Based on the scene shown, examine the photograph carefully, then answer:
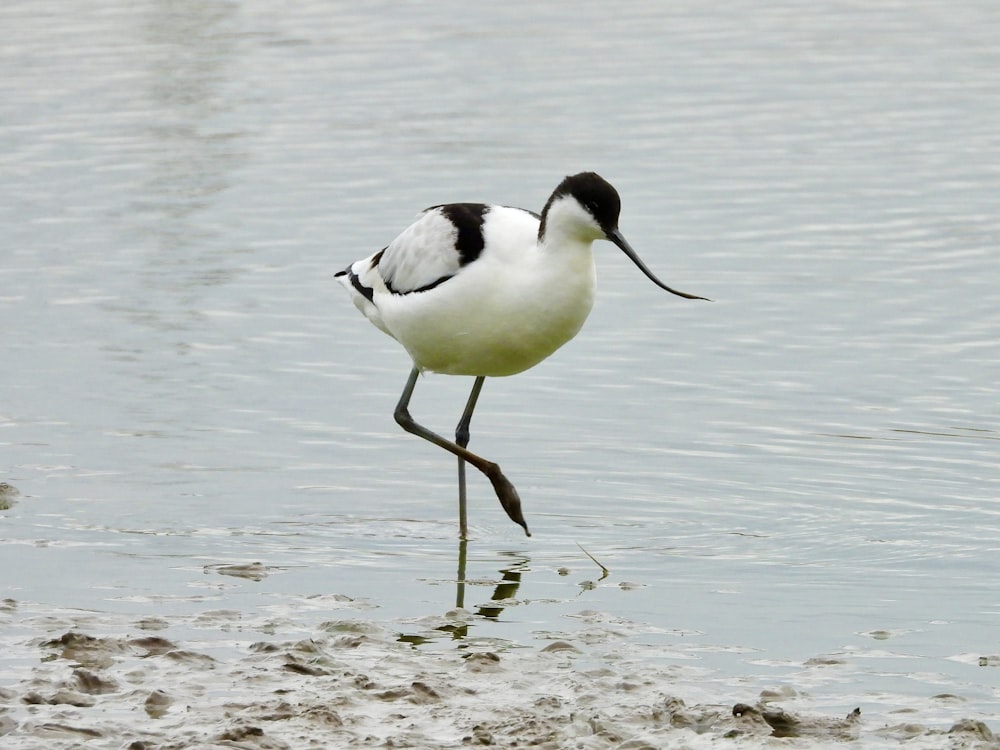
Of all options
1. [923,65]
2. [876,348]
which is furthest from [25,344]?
[923,65]

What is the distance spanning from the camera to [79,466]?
843 centimetres

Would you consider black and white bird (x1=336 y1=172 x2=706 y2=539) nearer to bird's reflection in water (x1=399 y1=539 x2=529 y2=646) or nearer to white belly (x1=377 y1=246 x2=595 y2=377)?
white belly (x1=377 y1=246 x2=595 y2=377)

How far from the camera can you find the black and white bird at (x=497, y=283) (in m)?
7.06

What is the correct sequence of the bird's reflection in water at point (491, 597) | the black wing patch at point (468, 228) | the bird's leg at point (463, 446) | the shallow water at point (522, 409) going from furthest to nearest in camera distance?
the bird's leg at point (463, 446) → the black wing patch at point (468, 228) → the bird's reflection in water at point (491, 597) → the shallow water at point (522, 409)

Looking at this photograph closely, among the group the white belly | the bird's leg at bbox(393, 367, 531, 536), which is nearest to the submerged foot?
the bird's leg at bbox(393, 367, 531, 536)

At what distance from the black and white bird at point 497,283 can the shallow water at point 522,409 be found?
0.72 metres

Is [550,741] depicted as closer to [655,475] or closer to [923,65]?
[655,475]

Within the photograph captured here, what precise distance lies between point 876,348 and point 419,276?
10.9 ft

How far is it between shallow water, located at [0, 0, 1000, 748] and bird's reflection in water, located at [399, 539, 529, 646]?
1.0 inches

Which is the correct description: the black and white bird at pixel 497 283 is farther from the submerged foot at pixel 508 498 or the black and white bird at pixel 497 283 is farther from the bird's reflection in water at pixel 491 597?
the bird's reflection in water at pixel 491 597

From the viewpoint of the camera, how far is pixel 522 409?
31.0 feet

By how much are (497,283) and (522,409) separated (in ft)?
7.47

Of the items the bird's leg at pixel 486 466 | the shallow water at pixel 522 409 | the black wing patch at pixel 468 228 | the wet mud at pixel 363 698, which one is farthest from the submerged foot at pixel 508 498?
the wet mud at pixel 363 698

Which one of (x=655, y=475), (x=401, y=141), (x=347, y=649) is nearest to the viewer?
(x=347, y=649)
